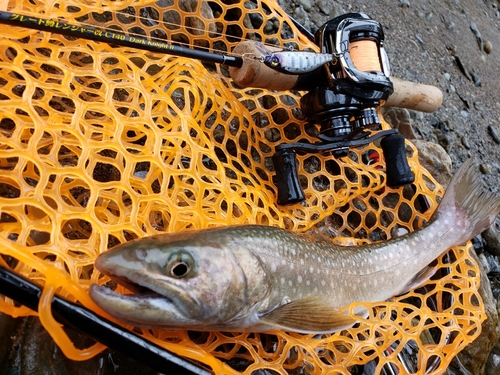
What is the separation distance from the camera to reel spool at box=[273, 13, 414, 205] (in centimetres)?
239

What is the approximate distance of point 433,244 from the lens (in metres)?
2.47

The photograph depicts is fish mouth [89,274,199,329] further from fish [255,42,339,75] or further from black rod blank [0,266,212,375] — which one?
fish [255,42,339,75]

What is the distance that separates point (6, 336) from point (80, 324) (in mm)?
531

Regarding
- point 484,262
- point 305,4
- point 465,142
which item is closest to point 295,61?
point 305,4

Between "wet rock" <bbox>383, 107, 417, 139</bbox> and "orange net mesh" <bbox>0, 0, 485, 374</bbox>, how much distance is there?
1069 millimetres

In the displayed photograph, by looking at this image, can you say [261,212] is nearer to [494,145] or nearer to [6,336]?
[6,336]

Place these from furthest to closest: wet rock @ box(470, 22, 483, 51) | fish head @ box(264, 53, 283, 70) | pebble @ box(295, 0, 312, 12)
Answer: wet rock @ box(470, 22, 483, 51) → pebble @ box(295, 0, 312, 12) → fish head @ box(264, 53, 283, 70)

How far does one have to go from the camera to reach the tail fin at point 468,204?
2.55 meters

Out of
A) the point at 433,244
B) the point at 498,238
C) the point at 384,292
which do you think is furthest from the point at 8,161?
the point at 498,238

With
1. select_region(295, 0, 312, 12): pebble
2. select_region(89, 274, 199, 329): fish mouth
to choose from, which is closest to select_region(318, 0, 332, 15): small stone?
select_region(295, 0, 312, 12): pebble

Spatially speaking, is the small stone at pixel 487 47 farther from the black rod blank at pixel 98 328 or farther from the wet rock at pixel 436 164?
the black rod blank at pixel 98 328

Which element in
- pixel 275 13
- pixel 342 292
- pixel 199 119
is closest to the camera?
pixel 342 292

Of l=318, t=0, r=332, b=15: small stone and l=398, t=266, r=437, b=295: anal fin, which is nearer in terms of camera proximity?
l=398, t=266, r=437, b=295: anal fin

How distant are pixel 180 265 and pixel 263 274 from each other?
40 cm
